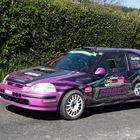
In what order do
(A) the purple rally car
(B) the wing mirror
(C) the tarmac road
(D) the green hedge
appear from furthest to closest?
1. (D) the green hedge
2. (B) the wing mirror
3. (A) the purple rally car
4. (C) the tarmac road

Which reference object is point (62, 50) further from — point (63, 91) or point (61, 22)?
point (63, 91)

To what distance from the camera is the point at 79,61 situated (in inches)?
409

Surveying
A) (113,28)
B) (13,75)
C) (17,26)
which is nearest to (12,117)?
(13,75)

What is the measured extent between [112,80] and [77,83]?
3.40 feet

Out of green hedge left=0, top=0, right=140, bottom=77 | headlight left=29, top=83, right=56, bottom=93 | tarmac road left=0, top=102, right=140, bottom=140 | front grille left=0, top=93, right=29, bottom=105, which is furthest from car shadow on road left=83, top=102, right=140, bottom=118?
green hedge left=0, top=0, right=140, bottom=77

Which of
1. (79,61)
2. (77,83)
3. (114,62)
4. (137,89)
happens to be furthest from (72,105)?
(137,89)

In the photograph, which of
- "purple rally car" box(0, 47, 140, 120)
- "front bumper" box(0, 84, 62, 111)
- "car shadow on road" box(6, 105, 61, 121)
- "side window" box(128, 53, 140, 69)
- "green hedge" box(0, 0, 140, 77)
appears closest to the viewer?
"front bumper" box(0, 84, 62, 111)

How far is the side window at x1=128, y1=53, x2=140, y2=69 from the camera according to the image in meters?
10.9

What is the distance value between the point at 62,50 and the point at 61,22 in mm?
1005

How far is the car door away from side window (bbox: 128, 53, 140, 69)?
0.20 m

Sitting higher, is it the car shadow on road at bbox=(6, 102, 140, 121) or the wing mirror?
the wing mirror

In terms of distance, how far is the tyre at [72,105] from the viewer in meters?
9.21

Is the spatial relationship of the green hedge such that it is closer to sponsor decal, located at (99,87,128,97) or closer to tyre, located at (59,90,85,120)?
sponsor decal, located at (99,87,128,97)

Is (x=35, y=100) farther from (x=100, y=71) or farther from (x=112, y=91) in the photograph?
(x=112, y=91)
